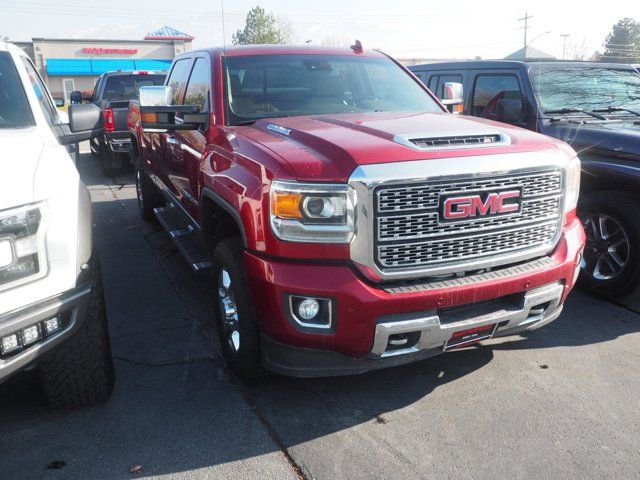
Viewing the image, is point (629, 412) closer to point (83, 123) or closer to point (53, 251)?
point (53, 251)

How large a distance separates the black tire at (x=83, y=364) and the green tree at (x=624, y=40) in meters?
72.7

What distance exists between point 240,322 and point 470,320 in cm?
119

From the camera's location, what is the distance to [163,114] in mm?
3965

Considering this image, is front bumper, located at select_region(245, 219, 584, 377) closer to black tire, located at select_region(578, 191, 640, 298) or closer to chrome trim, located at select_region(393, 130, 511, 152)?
chrome trim, located at select_region(393, 130, 511, 152)

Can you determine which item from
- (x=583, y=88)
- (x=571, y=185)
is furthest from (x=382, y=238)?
(x=583, y=88)

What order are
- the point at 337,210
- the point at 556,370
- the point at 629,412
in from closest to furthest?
the point at 337,210, the point at 629,412, the point at 556,370

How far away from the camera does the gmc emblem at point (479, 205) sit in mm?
2811

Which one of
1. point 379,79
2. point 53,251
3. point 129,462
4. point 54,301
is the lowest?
point 129,462

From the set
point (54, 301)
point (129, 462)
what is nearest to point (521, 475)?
point (129, 462)

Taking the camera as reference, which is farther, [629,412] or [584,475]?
[629,412]

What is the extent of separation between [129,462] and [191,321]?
1.68 m

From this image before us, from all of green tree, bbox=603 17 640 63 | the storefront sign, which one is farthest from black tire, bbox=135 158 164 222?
green tree, bbox=603 17 640 63

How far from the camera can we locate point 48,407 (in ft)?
10.5

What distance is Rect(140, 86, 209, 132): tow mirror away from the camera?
3.89m
